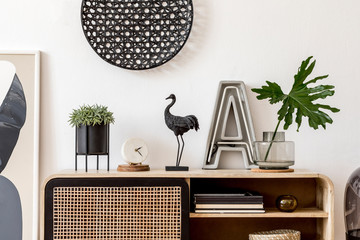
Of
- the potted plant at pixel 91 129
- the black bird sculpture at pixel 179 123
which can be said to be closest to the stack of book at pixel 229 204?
the black bird sculpture at pixel 179 123

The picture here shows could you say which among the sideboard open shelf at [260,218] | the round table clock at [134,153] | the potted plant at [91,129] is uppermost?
the potted plant at [91,129]

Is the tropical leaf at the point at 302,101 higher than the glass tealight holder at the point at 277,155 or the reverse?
higher

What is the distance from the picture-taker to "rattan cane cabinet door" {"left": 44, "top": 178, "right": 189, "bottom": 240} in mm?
2262

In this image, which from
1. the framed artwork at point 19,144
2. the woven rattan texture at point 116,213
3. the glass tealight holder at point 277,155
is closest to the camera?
the woven rattan texture at point 116,213

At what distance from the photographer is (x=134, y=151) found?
2.44 m

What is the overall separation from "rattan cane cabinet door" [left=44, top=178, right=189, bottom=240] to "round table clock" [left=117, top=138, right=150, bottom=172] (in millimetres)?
139

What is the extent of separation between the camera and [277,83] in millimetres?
2639

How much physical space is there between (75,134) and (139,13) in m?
0.77

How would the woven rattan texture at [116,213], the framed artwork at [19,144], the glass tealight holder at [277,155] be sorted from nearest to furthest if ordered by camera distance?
the woven rattan texture at [116,213] → the glass tealight holder at [277,155] → the framed artwork at [19,144]

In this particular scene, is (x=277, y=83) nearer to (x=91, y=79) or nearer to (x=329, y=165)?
(x=329, y=165)

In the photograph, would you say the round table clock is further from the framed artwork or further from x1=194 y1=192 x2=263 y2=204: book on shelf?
the framed artwork

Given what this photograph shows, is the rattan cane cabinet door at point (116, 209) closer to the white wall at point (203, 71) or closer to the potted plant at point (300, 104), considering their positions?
the white wall at point (203, 71)

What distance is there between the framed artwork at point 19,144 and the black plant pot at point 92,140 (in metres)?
0.33

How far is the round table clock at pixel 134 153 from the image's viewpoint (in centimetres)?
241
